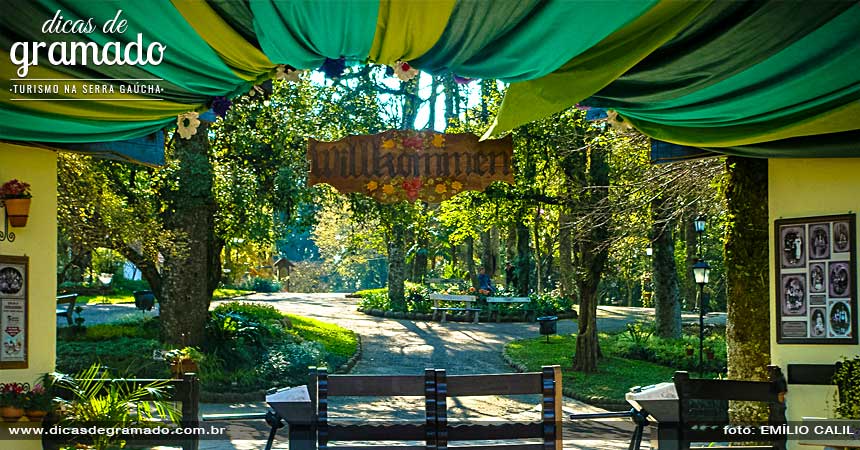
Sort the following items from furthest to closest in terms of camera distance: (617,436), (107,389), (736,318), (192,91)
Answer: (617,436)
(736,318)
(107,389)
(192,91)

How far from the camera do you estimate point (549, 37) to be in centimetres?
430

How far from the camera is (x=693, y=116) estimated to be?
6016 millimetres

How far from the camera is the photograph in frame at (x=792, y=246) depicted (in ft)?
24.6

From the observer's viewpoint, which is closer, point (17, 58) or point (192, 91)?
point (17, 58)

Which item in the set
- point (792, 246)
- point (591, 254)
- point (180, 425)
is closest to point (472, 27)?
point (180, 425)

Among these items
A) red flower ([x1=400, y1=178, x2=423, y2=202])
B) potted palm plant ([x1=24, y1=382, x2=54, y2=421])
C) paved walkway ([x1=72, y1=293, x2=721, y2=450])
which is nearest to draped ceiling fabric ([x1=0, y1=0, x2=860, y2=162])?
red flower ([x1=400, y1=178, x2=423, y2=202])

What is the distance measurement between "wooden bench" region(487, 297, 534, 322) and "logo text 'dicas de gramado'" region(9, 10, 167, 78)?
775 inches

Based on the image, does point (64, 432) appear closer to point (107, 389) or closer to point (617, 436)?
point (107, 389)

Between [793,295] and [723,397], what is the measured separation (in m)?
1.56

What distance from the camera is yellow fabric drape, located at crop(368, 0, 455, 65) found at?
4133 mm

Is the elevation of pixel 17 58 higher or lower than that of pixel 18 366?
higher

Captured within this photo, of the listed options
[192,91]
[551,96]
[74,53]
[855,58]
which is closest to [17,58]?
[74,53]

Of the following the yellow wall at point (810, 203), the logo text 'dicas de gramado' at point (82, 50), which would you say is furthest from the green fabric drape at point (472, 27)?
the yellow wall at point (810, 203)

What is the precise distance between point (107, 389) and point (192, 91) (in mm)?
2702
